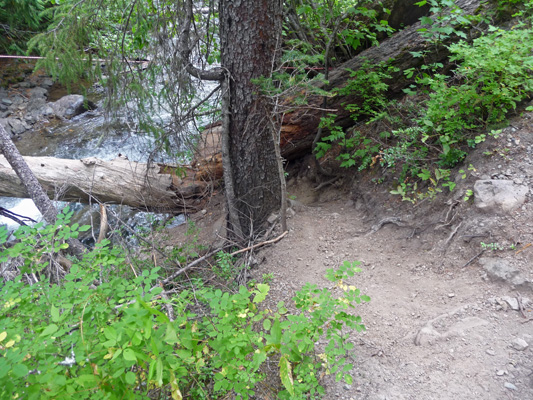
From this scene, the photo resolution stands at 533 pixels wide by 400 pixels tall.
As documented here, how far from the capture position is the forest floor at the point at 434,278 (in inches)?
87.3

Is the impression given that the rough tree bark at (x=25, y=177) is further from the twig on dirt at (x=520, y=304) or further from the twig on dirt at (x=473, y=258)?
the twig on dirt at (x=520, y=304)

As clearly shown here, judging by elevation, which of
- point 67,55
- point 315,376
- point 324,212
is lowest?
point 324,212

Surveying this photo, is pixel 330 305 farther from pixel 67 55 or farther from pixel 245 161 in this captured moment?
pixel 67 55

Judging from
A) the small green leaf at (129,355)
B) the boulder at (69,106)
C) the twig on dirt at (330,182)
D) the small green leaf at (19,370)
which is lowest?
the twig on dirt at (330,182)

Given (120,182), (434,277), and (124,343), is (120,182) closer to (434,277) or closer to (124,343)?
(124,343)

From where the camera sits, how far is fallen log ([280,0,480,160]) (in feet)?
15.6

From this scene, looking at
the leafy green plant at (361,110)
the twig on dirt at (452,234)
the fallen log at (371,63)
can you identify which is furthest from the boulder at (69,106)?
the twig on dirt at (452,234)

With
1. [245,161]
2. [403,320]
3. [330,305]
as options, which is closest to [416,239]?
[403,320]

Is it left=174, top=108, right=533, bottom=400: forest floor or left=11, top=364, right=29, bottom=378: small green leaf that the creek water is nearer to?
left=174, top=108, right=533, bottom=400: forest floor

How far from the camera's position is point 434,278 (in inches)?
120

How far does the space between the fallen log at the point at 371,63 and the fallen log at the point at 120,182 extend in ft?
4.51

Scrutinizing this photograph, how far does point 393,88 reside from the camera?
4.98m

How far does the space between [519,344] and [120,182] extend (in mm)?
5328

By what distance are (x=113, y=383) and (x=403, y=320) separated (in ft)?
7.15
